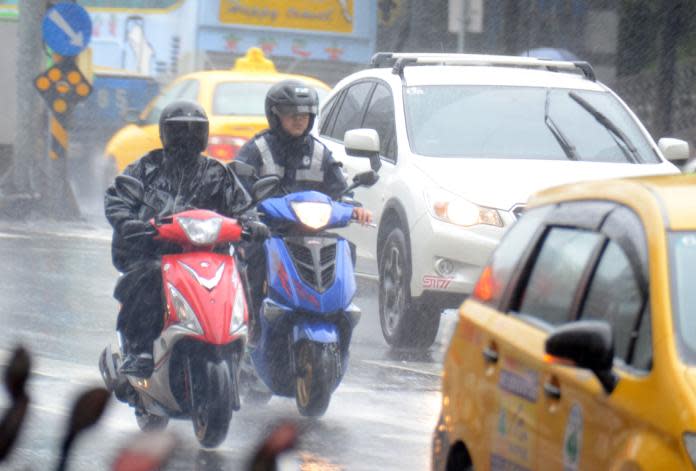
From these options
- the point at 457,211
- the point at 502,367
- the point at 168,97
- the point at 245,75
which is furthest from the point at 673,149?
the point at 168,97

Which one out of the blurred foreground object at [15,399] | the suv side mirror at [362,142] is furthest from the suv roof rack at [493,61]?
the blurred foreground object at [15,399]

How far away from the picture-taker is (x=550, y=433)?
15.1 ft

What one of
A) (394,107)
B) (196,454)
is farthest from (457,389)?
(394,107)

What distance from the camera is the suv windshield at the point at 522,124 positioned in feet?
40.0

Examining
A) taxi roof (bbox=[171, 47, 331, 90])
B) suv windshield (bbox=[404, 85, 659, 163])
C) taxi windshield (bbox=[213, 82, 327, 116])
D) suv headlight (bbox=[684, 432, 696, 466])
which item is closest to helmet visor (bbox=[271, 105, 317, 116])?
suv windshield (bbox=[404, 85, 659, 163])

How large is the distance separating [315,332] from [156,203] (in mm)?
1003

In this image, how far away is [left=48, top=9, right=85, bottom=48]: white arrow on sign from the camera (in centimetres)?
2056

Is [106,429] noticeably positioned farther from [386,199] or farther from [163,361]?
[386,199]

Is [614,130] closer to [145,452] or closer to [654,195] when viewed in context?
[654,195]

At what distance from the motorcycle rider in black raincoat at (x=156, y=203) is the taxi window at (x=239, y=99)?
10.7 m

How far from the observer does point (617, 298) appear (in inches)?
179

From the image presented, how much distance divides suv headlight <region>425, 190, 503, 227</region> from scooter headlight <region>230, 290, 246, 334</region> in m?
3.54

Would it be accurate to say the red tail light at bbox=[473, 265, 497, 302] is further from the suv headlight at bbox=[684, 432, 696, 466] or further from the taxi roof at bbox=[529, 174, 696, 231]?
the suv headlight at bbox=[684, 432, 696, 466]

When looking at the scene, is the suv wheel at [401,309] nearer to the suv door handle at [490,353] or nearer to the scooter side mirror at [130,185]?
the scooter side mirror at [130,185]
